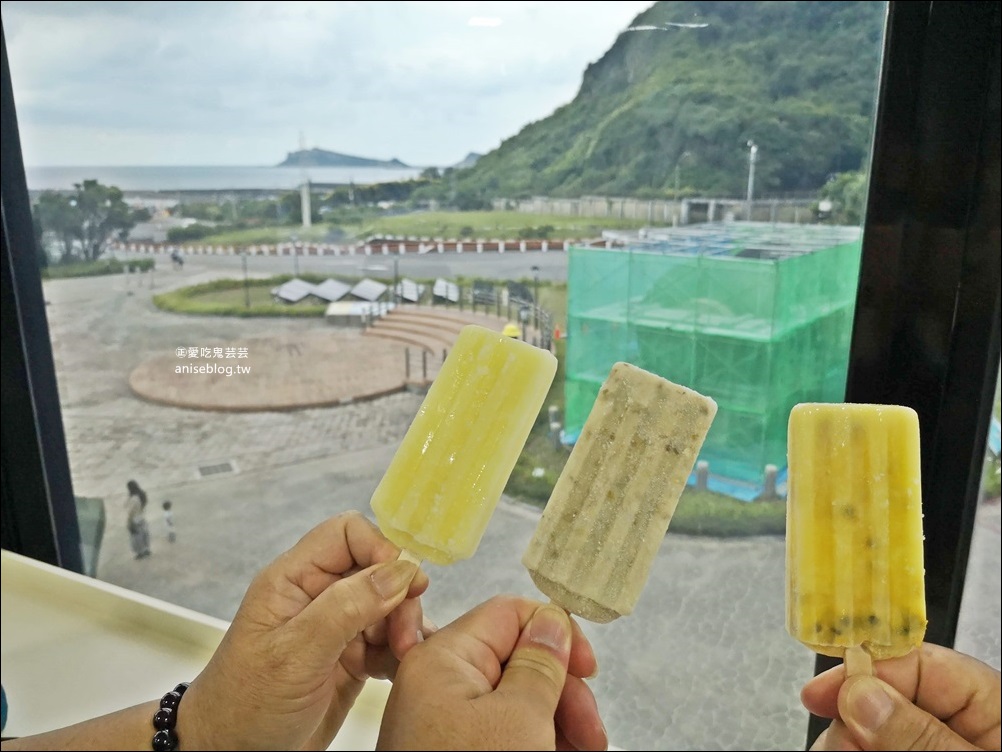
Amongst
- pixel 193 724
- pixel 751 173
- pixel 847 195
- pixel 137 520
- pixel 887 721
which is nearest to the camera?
pixel 887 721

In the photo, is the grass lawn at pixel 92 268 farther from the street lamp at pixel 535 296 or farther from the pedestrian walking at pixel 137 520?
the street lamp at pixel 535 296

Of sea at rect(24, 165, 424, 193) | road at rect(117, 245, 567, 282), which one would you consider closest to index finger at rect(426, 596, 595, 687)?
road at rect(117, 245, 567, 282)

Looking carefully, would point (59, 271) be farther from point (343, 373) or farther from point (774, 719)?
point (774, 719)

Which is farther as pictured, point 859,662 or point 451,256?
point 451,256

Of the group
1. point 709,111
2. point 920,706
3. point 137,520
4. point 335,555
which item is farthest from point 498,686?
point 137,520

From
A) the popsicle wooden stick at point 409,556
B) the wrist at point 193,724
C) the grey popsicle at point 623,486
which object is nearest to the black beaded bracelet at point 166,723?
the wrist at point 193,724

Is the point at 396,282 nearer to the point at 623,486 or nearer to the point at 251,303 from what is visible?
the point at 251,303

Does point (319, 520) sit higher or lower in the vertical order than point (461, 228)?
lower

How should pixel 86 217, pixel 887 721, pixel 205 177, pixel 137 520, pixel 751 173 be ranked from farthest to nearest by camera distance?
pixel 137 520 < pixel 86 217 < pixel 205 177 < pixel 751 173 < pixel 887 721
